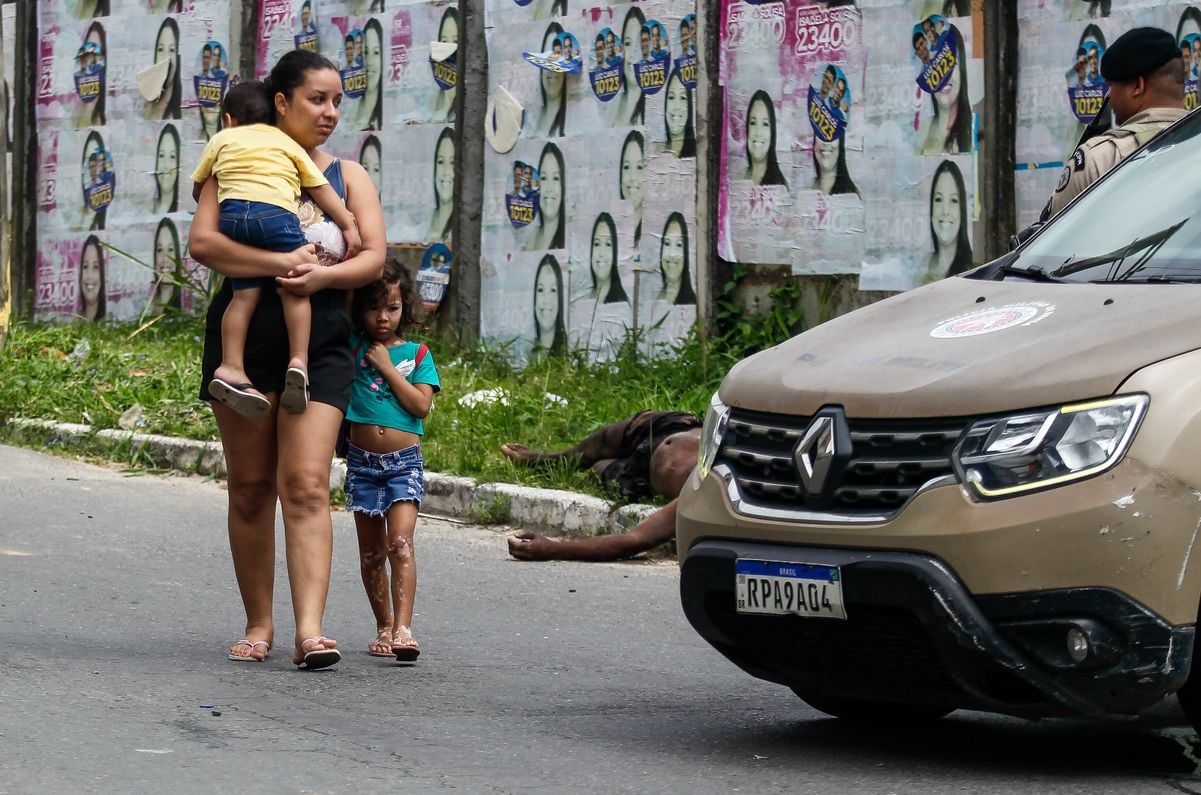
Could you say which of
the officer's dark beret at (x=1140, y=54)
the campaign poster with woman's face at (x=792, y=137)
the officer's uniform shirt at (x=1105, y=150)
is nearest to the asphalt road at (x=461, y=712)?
the officer's uniform shirt at (x=1105, y=150)

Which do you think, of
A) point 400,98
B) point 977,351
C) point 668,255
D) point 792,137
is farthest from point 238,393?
point 400,98

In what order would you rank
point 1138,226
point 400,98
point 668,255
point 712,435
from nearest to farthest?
1. point 712,435
2. point 1138,226
3. point 668,255
4. point 400,98

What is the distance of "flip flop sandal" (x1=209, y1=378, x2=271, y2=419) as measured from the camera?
558 cm

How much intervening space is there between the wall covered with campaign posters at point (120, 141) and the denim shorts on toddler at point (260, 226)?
949 cm

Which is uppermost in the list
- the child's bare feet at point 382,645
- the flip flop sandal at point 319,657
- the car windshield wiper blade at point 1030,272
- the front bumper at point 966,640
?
the car windshield wiper blade at point 1030,272

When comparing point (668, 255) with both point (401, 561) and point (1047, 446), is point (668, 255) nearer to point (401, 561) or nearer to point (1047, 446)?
point (401, 561)

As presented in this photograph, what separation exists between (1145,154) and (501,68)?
7.88m

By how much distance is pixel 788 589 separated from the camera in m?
4.36

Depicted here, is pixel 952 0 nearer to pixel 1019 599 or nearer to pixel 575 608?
pixel 575 608

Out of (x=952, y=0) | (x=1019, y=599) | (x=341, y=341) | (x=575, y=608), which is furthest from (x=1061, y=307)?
(x=952, y=0)

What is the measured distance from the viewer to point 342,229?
5855mm

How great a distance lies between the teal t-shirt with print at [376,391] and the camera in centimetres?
606

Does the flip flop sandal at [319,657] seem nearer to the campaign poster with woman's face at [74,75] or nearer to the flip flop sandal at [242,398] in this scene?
the flip flop sandal at [242,398]

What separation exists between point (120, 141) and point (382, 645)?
10.9 meters
